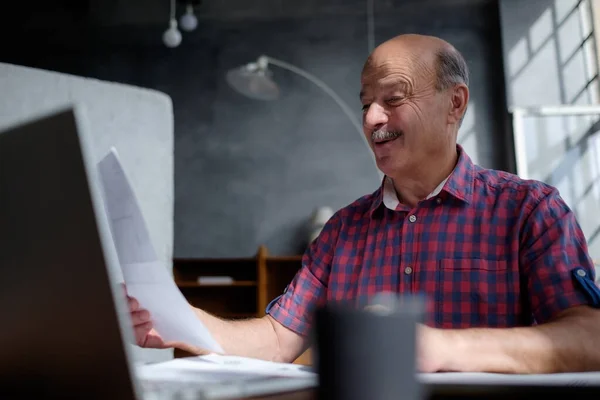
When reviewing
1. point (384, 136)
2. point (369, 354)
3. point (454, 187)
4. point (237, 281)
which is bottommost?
point (237, 281)

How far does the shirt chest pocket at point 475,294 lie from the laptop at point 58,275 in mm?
812

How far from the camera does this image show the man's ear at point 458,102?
4.41 ft

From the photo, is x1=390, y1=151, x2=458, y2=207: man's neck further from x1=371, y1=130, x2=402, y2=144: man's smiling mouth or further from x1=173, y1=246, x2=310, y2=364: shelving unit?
x1=173, y1=246, x2=310, y2=364: shelving unit

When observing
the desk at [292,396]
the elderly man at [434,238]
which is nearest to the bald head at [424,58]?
the elderly man at [434,238]

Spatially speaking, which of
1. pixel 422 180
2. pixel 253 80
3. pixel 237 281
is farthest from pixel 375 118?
pixel 237 281

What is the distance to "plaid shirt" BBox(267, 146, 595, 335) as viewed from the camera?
1011 millimetres

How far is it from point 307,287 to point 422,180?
0.36 m

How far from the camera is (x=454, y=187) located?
1.23 meters

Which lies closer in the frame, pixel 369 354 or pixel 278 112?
pixel 369 354

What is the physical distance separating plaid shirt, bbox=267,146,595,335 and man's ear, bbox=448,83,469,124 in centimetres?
10

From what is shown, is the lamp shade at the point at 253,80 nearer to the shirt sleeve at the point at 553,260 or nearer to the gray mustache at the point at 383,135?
the gray mustache at the point at 383,135

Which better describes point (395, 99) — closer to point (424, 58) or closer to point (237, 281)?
point (424, 58)

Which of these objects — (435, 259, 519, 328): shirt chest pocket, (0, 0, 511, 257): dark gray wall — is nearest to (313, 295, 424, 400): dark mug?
(435, 259, 519, 328): shirt chest pocket

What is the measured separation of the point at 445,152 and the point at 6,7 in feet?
16.8
